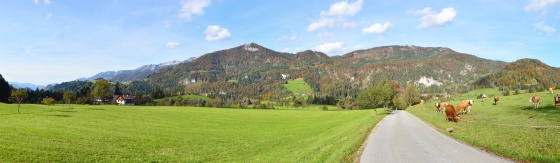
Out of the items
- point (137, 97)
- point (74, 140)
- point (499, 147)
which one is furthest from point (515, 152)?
point (137, 97)

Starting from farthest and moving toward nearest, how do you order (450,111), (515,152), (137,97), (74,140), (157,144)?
(137,97) < (450,111) < (157,144) < (74,140) < (515,152)

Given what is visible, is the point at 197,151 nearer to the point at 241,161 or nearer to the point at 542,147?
the point at 241,161

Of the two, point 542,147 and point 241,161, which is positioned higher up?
point 542,147

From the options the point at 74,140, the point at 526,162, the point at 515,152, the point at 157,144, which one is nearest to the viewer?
the point at 526,162

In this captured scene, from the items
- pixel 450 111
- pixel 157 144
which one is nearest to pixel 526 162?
pixel 450 111

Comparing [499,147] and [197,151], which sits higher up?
[499,147]

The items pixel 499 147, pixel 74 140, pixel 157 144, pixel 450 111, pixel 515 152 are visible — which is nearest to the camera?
pixel 515 152

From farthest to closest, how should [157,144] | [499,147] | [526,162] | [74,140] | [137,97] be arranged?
[137,97]
[157,144]
[74,140]
[499,147]
[526,162]

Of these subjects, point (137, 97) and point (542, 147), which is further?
point (137, 97)

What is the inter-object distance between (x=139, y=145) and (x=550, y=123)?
131 ft

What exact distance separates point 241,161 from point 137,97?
641ft

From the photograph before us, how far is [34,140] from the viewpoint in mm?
26078

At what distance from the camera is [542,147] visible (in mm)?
16016

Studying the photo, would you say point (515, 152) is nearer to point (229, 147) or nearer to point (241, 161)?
point (241, 161)
